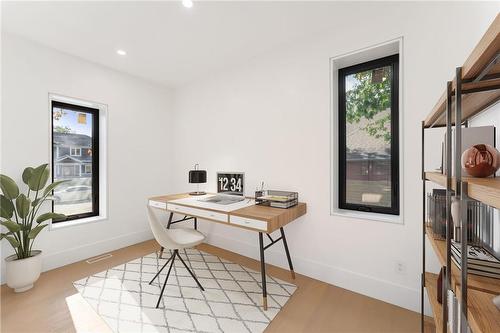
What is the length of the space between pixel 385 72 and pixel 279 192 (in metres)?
1.66

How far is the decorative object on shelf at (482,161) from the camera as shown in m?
0.81

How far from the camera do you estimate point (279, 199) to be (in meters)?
2.19

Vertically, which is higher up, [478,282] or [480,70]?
[480,70]

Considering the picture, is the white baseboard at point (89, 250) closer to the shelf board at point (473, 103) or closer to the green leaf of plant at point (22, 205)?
the green leaf of plant at point (22, 205)

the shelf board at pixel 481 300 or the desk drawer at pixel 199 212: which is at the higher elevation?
the shelf board at pixel 481 300

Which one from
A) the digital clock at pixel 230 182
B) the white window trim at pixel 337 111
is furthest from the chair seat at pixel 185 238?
the white window trim at pixel 337 111

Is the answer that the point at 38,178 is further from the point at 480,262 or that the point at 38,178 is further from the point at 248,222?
the point at 480,262

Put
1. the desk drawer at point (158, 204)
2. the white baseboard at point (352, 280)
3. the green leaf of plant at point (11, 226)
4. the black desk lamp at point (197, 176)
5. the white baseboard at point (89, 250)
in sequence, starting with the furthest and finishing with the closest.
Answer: the black desk lamp at point (197, 176) → the desk drawer at point (158, 204) → the white baseboard at point (89, 250) → the green leaf of plant at point (11, 226) → the white baseboard at point (352, 280)

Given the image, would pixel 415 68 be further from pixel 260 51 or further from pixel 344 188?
pixel 260 51

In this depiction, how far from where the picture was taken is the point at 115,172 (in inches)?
125

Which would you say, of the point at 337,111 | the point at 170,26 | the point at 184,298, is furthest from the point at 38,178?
the point at 337,111

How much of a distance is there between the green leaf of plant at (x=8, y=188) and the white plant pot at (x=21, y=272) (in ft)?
2.08

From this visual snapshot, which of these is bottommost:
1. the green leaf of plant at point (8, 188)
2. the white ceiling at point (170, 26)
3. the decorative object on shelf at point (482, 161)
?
the green leaf of plant at point (8, 188)

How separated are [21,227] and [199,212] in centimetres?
177
